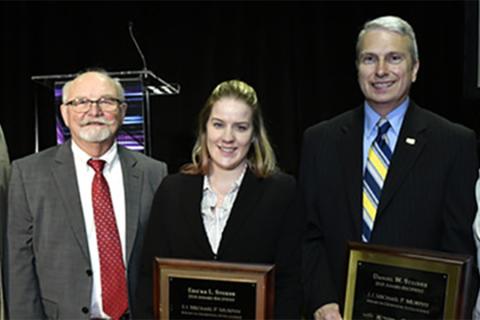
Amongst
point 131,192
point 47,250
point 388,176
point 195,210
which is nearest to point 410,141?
point 388,176

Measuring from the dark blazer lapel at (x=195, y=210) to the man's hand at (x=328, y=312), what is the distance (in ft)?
1.60

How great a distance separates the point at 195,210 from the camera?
6.97ft

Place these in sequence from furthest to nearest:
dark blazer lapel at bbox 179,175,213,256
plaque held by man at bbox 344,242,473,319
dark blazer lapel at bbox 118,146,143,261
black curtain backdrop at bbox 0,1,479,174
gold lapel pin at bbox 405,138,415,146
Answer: black curtain backdrop at bbox 0,1,479,174 < dark blazer lapel at bbox 118,146,143,261 < gold lapel pin at bbox 405,138,415,146 < dark blazer lapel at bbox 179,175,213,256 < plaque held by man at bbox 344,242,473,319

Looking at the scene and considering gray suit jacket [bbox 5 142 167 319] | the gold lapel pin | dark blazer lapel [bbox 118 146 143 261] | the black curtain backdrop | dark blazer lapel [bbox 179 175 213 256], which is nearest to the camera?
dark blazer lapel [bbox 179 175 213 256]

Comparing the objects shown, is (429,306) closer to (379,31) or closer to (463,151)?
(463,151)

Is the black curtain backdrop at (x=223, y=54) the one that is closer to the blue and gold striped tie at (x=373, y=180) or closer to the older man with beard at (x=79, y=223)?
the older man with beard at (x=79, y=223)

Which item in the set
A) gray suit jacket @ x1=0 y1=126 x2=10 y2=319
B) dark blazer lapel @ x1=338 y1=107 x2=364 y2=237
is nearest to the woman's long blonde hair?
dark blazer lapel @ x1=338 y1=107 x2=364 y2=237

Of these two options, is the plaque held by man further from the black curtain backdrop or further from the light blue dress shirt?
the black curtain backdrop

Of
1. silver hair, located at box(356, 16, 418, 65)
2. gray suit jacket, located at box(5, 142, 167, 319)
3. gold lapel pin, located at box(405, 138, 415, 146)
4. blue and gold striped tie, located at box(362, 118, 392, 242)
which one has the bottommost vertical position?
gray suit jacket, located at box(5, 142, 167, 319)

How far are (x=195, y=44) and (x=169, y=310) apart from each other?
188 inches

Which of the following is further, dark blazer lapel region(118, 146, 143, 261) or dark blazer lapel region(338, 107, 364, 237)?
dark blazer lapel region(118, 146, 143, 261)

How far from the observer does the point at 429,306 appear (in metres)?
1.77

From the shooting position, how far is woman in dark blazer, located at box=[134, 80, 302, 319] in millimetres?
2074

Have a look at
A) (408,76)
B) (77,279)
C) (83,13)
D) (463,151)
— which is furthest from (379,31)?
(83,13)
